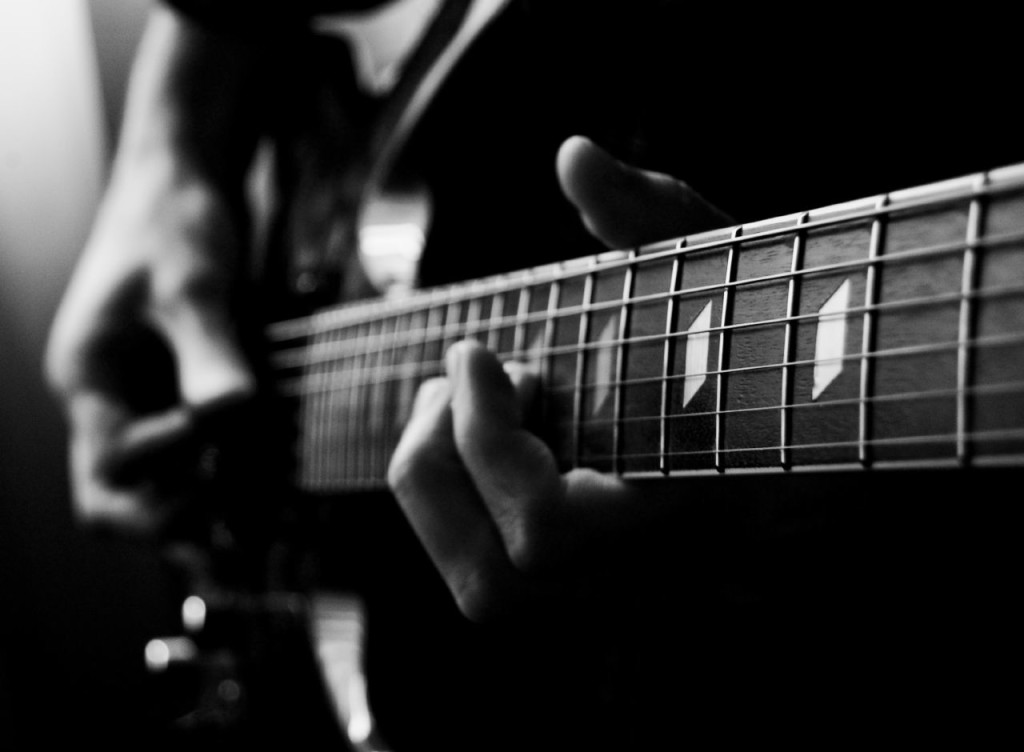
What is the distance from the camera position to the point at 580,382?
453mm

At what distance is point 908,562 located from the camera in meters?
0.45

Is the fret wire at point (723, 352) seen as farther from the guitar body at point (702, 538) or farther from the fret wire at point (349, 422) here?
the fret wire at point (349, 422)

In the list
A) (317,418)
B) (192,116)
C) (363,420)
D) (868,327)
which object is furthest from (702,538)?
(192,116)

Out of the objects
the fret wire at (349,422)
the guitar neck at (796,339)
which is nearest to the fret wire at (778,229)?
the guitar neck at (796,339)

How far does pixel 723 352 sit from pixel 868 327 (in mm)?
68

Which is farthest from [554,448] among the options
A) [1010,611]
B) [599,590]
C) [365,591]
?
[365,591]

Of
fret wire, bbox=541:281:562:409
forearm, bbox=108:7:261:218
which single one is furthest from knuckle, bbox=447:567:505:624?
forearm, bbox=108:7:261:218

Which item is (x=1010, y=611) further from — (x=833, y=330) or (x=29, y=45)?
(x=29, y=45)

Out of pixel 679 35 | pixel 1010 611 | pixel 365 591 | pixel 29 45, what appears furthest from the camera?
pixel 29 45

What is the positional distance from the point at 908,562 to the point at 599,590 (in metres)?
0.17

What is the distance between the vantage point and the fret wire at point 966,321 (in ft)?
0.89

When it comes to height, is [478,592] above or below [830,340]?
below

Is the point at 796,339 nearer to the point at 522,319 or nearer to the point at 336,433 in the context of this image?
the point at 522,319

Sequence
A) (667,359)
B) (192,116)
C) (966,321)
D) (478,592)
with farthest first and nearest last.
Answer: (192,116) → (478,592) → (667,359) → (966,321)
